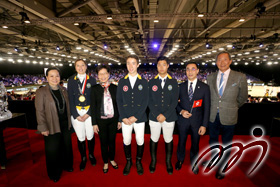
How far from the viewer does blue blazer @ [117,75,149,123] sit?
240 centimetres

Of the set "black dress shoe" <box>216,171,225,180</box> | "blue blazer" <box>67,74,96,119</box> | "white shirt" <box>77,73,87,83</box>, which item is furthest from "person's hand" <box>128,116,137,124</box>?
"black dress shoe" <box>216,171,225,180</box>

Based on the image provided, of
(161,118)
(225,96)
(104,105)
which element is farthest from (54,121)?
(225,96)

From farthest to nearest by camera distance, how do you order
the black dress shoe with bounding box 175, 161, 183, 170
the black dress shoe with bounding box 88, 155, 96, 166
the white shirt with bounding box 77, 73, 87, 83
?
the black dress shoe with bounding box 88, 155, 96, 166
the black dress shoe with bounding box 175, 161, 183, 170
the white shirt with bounding box 77, 73, 87, 83

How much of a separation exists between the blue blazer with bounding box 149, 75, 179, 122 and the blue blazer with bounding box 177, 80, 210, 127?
166mm

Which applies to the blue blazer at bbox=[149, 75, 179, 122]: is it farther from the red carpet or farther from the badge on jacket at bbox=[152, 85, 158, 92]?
the red carpet

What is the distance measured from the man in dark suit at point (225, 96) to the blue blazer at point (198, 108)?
0.64 feet

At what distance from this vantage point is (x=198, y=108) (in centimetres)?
242

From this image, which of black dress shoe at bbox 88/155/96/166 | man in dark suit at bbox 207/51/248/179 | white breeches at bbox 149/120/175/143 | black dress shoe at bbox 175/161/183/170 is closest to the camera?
man in dark suit at bbox 207/51/248/179

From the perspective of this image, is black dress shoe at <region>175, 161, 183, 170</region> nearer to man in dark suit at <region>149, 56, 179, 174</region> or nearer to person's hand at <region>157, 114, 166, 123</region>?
man in dark suit at <region>149, 56, 179, 174</region>

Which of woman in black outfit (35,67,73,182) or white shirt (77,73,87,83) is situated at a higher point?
white shirt (77,73,87,83)

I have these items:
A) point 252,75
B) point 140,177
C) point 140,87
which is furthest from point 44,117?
point 252,75

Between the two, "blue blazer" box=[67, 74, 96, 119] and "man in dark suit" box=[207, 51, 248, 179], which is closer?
"man in dark suit" box=[207, 51, 248, 179]

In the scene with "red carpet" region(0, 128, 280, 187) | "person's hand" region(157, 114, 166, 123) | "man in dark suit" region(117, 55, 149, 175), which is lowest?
"red carpet" region(0, 128, 280, 187)

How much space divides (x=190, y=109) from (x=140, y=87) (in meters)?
0.96
